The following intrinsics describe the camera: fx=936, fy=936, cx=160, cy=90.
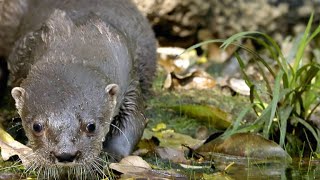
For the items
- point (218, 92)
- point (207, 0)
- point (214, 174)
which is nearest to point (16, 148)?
point (214, 174)

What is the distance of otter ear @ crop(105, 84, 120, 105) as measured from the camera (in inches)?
165

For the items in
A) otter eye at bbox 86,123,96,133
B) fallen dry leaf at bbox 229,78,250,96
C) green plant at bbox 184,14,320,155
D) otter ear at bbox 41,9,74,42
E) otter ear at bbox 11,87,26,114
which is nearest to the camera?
otter eye at bbox 86,123,96,133

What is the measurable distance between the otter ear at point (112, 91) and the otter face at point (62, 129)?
0.09 m

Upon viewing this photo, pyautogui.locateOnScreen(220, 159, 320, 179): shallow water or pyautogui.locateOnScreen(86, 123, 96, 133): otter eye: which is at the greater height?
pyautogui.locateOnScreen(86, 123, 96, 133): otter eye

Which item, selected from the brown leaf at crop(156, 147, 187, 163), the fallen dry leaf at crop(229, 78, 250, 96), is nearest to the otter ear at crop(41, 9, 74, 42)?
the brown leaf at crop(156, 147, 187, 163)

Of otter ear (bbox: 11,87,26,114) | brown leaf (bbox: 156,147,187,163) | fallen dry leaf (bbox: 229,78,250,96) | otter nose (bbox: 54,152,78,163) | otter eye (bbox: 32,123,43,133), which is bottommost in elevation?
otter nose (bbox: 54,152,78,163)

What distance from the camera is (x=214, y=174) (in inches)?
164

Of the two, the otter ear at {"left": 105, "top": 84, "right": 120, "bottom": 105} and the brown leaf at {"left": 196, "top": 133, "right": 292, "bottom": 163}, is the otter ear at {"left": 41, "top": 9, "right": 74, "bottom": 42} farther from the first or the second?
the brown leaf at {"left": 196, "top": 133, "right": 292, "bottom": 163}

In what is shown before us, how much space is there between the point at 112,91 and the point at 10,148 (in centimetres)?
54

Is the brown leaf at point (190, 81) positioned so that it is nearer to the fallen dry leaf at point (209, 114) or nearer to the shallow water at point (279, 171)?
the fallen dry leaf at point (209, 114)

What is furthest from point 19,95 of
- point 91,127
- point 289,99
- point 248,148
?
point 289,99

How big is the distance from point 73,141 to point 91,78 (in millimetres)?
461

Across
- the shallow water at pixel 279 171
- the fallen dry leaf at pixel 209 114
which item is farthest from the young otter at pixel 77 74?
the shallow water at pixel 279 171

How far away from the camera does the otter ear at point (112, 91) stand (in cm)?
420
